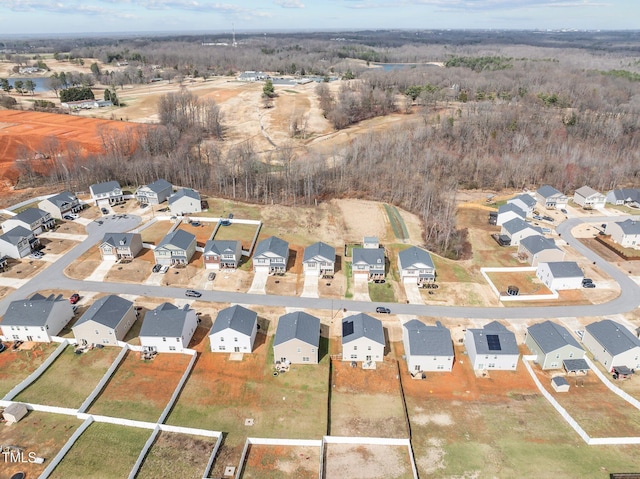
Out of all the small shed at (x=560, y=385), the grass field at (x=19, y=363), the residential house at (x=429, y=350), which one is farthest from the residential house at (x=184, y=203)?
the small shed at (x=560, y=385)

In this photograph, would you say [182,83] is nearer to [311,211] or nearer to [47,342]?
[311,211]

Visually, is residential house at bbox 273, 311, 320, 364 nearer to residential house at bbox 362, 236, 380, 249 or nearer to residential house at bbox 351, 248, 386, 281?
residential house at bbox 351, 248, 386, 281

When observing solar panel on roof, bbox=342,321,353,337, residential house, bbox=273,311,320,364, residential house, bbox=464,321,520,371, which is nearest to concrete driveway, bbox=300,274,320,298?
solar panel on roof, bbox=342,321,353,337

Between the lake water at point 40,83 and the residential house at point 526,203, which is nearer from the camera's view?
the residential house at point 526,203

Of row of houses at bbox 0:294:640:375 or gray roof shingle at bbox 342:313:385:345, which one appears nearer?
row of houses at bbox 0:294:640:375

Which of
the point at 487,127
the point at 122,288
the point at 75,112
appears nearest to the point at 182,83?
the point at 75,112

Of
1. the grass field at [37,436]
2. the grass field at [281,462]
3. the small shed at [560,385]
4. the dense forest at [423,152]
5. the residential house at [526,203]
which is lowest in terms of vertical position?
the grass field at [281,462]

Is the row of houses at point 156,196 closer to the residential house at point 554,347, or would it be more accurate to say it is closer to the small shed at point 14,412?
the small shed at point 14,412
